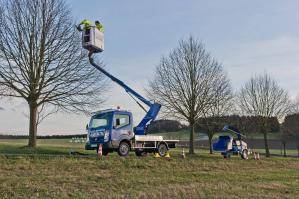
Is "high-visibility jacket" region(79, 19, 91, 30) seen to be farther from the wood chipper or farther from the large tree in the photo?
the large tree

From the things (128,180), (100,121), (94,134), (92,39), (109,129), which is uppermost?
(92,39)

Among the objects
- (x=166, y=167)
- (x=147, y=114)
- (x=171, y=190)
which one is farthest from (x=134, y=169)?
(x=147, y=114)

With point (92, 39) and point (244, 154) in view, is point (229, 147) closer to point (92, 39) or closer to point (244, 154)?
point (244, 154)

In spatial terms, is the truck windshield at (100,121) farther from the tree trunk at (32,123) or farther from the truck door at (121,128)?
the tree trunk at (32,123)

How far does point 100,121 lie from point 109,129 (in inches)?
37.7

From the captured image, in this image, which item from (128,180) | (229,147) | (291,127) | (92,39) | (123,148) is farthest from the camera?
(291,127)

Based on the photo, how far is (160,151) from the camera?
20234mm

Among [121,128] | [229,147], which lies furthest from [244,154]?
[121,128]

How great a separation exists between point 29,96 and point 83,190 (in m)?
15.0

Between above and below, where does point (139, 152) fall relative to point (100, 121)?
below

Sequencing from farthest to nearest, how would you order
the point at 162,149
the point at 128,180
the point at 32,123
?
the point at 32,123, the point at 162,149, the point at 128,180

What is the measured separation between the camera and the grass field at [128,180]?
11375 millimetres

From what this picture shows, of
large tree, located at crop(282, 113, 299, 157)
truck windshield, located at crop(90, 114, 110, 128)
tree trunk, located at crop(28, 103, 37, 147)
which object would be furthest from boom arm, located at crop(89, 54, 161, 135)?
large tree, located at crop(282, 113, 299, 157)

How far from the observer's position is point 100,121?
19.0 metres
